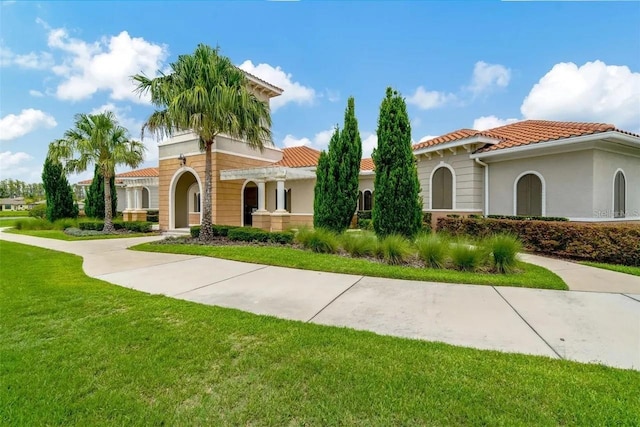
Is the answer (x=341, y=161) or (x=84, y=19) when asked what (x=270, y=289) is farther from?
(x=84, y=19)

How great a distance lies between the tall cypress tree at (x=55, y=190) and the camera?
2334cm

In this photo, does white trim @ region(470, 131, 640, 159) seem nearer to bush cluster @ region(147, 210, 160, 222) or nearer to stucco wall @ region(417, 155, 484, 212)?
stucco wall @ region(417, 155, 484, 212)

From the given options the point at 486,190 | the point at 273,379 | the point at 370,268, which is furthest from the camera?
the point at 486,190

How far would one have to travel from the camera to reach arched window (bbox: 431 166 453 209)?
13231 mm

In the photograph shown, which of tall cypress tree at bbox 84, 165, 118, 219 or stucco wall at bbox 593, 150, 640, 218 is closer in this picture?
stucco wall at bbox 593, 150, 640, 218

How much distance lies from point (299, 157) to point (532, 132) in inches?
510

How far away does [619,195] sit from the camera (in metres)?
10.5

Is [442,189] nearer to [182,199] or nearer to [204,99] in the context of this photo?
[204,99]

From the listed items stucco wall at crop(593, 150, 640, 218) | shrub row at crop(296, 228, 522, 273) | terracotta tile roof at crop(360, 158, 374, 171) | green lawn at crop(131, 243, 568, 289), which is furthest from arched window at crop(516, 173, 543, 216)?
terracotta tile roof at crop(360, 158, 374, 171)

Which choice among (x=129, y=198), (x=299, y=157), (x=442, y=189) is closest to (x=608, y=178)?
(x=442, y=189)

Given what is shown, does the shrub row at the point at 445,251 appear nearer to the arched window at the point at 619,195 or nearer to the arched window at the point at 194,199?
the arched window at the point at 619,195

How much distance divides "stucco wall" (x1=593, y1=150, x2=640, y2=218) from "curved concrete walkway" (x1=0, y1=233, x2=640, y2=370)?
4.01m

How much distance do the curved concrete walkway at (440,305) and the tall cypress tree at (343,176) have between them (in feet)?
15.5

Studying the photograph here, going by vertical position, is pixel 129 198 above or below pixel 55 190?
below
